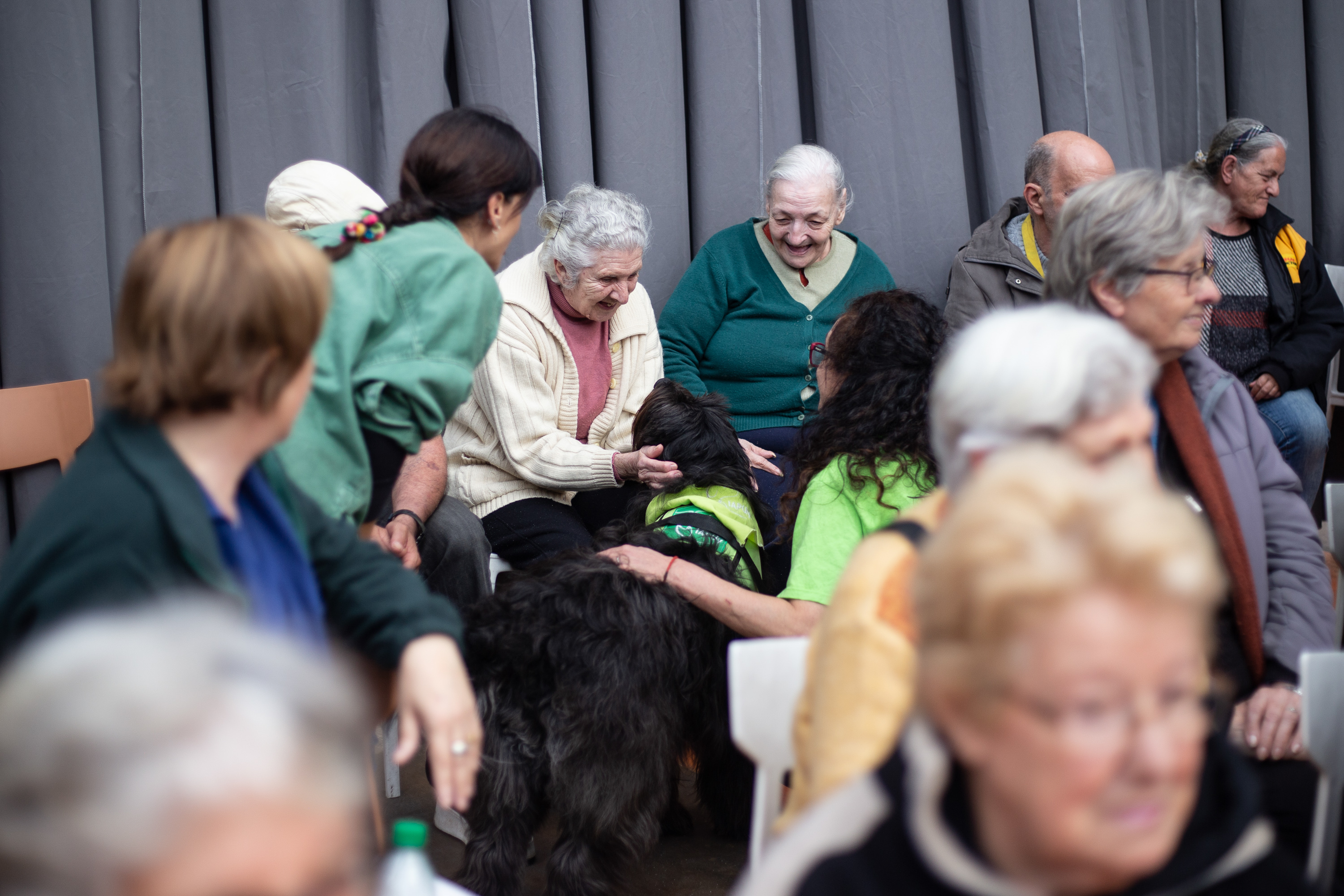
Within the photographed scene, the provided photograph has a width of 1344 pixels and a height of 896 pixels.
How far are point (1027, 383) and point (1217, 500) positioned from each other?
86 centimetres

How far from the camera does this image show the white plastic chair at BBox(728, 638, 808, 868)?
1.63 metres

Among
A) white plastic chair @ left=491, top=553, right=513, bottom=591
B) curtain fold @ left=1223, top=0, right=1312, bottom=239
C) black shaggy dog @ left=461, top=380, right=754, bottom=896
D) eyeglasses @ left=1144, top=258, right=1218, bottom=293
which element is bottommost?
black shaggy dog @ left=461, top=380, right=754, bottom=896

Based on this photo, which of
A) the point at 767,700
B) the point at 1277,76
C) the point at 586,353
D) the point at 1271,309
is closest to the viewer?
the point at 767,700

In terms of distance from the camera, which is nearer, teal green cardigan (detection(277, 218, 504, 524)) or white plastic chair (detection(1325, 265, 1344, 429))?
teal green cardigan (detection(277, 218, 504, 524))

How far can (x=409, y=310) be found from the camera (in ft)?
6.31

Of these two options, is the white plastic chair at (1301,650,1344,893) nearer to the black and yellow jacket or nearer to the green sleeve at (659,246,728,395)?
the green sleeve at (659,246,728,395)

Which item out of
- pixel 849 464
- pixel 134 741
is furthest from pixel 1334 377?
pixel 134 741

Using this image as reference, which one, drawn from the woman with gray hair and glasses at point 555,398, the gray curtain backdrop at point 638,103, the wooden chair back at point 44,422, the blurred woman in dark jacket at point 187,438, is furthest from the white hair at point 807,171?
the blurred woman in dark jacket at point 187,438

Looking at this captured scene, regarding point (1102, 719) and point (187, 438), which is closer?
point (1102, 719)

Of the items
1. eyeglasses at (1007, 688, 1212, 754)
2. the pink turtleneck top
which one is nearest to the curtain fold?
the pink turtleneck top

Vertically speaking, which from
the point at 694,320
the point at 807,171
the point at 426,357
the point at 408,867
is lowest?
the point at 408,867

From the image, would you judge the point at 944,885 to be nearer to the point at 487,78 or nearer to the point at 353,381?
the point at 353,381

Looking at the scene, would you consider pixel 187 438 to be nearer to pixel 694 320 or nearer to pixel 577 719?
pixel 577 719

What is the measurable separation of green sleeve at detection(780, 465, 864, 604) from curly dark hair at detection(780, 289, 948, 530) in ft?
0.15
